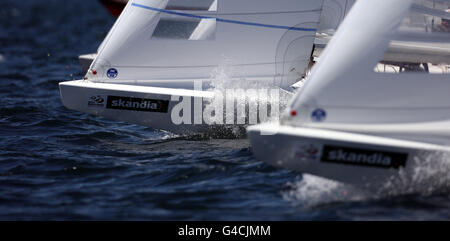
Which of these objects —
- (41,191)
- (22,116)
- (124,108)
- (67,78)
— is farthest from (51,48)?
(41,191)

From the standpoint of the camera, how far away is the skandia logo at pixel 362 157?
5.45 meters

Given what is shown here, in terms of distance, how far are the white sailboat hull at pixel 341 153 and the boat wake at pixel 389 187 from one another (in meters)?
0.05

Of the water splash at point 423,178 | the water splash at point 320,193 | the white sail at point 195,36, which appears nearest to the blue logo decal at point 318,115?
the water splash at point 320,193

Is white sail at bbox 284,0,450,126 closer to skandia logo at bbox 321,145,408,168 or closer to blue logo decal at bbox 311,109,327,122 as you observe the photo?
blue logo decal at bbox 311,109,327,122

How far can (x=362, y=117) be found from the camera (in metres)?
5.63

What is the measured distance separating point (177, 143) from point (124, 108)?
0.75 meters

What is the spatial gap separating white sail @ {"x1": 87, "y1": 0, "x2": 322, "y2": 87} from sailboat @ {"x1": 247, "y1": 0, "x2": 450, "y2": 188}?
8.60 feet

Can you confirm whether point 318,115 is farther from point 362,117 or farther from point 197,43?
point 197,43

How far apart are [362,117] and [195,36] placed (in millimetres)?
3299

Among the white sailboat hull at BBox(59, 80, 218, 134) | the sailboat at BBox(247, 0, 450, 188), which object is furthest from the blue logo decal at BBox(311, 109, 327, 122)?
the white sailboat hull at BBox(59, 80, 218, 134)

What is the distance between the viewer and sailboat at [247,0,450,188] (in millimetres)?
5461

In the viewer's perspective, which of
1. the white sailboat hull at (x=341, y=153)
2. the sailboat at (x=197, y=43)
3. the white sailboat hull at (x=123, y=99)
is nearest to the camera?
the white sailboat hull at (x=341, y=153)

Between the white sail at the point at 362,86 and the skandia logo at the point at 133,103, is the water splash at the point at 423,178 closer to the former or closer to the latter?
the white sail at the point at 362,86
